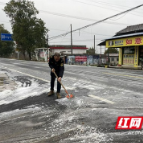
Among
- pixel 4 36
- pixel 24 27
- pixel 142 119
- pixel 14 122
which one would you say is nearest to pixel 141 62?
pixel 142 119

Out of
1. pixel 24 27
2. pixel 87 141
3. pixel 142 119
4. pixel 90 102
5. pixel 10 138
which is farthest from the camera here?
pixel 24 27

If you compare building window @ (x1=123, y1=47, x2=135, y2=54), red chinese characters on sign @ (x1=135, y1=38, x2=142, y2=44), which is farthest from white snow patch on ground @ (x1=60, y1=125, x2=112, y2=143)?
building window @ (x1=123, y1=47, x2=135, y2=54)

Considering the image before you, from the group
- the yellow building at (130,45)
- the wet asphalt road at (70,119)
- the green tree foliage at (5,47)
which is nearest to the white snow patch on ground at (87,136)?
the wet asphalt road at (70,119)

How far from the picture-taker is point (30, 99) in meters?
5.60

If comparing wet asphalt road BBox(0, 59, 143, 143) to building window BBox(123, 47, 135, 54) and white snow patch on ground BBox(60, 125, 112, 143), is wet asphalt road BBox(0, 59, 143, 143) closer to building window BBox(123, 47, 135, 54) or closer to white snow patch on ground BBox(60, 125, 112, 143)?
white snow patch on ground BBox(60, 125, 112, 143)

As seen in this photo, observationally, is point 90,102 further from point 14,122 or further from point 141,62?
point 141,62

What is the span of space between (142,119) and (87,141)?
149 centimetres

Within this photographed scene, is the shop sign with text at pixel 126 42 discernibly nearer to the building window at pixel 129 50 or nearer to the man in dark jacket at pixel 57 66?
the building window at pixel 129 50

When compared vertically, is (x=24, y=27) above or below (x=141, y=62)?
above

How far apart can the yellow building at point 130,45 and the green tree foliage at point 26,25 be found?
28301 millimetres

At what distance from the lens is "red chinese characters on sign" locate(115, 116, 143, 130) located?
3287 millimetres

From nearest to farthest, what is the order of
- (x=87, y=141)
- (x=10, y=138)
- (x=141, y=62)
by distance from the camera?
(x=87, y=141), (x=10, y=138), (x=141, y=62)

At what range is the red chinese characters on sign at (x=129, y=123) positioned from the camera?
3.29 m

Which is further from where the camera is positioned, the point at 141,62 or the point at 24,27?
the point at 24,27
